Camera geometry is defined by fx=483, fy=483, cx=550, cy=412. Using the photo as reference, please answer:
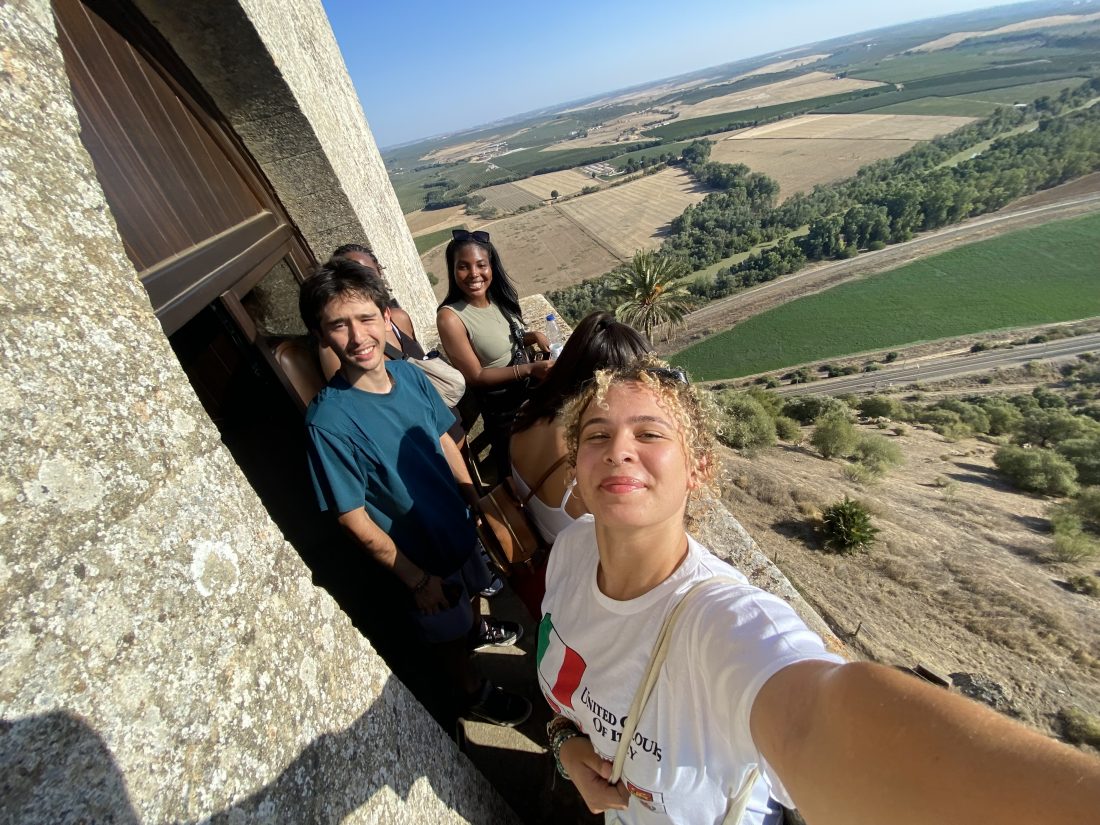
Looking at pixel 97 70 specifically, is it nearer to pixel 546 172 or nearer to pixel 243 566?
pixel 243 566

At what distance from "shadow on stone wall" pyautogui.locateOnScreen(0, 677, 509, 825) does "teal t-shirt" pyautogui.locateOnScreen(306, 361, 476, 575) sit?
82cm

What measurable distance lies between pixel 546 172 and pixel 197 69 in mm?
124780

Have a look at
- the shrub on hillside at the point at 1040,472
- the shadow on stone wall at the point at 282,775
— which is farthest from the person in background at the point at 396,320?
the shrub on hillside at the point at 1040,472

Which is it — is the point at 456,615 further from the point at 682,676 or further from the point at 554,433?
the point at 682,676

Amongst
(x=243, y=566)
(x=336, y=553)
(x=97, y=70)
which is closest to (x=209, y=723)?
(x=243, y=566)

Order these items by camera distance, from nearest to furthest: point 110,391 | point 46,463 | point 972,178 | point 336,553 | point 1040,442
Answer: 1. point 46,463
2. point 110,391
3. point 336,553
4. point 1040,442
5. point 972,178

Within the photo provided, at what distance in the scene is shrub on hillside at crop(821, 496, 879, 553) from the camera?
8.69 meters

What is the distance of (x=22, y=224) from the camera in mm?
836

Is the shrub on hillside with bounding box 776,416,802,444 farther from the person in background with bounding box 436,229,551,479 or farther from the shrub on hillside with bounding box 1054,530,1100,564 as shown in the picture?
the person in background with bounding box 436,229,551,479

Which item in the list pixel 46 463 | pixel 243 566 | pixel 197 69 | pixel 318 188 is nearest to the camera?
pixel 46 463

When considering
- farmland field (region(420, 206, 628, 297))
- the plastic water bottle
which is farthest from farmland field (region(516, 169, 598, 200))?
the plastic water bottle

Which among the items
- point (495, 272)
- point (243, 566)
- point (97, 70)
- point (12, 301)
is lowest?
point (495, 272)

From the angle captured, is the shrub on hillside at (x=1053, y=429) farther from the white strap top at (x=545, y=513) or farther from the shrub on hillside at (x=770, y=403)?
the white strap top at (x=545, y=513)

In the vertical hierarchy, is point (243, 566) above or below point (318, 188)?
below
